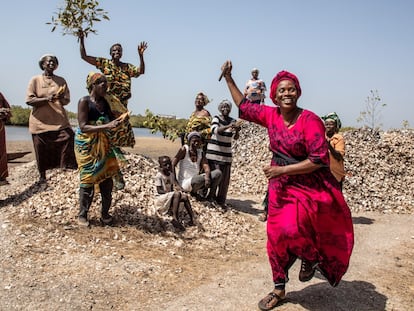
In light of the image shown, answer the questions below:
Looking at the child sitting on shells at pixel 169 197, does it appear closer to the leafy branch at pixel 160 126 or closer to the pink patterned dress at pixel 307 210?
the leafy branch at pixel 160 126

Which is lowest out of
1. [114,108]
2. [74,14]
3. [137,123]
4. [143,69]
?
[137,123]

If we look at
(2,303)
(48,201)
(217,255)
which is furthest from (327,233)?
(48,201)

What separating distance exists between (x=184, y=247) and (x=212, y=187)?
1.84 metres

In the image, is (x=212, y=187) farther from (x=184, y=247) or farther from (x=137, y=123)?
(x=137, y=123)

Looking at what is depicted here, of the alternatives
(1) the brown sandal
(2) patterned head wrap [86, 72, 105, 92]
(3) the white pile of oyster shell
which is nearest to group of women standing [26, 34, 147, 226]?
(2) patterned head wrap [86, 72, 105, 92]

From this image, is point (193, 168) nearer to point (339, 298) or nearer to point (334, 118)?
point (334, 118)

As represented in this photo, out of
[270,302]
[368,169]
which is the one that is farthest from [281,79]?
[368,169]

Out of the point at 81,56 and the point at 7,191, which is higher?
the point at 81,56

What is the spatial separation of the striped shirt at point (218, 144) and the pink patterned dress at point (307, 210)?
3549 millimetres

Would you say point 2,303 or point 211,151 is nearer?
point 2,303

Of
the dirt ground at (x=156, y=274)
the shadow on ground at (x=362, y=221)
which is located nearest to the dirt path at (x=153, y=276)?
the dirt ground at (x=156, y=274)

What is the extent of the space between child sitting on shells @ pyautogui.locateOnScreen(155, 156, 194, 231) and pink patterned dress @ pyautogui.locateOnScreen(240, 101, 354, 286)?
236 centimetres

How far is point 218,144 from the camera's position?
705 centimetres

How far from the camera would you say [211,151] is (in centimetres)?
705
